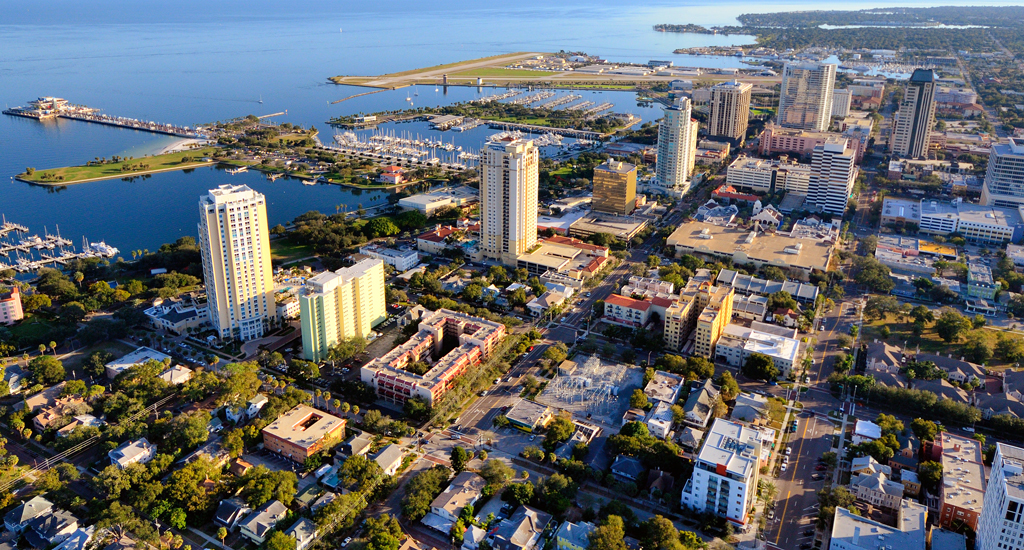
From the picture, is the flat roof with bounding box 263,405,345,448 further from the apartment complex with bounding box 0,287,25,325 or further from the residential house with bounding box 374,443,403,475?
the apartment complex with bounding box 0,287,25,325

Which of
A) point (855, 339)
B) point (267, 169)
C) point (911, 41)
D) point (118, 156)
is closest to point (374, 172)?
point (267, 169)

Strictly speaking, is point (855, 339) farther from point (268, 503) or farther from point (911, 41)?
point (911, 41)

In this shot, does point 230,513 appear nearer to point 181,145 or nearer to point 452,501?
point 452,501

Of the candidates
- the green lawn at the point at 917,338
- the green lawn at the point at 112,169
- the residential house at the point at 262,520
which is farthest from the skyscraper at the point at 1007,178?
the green lawn at the point at 112,169

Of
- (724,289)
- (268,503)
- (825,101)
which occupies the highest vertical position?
(825,101)

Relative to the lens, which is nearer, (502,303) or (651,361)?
(651,361)

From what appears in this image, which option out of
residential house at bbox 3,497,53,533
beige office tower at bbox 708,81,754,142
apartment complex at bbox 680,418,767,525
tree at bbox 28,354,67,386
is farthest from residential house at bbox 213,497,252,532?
beige office tower at bbox 708,81,754,142

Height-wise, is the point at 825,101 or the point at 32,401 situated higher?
the point at 825,101

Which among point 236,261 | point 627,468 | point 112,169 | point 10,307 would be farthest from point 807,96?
point 10,307
